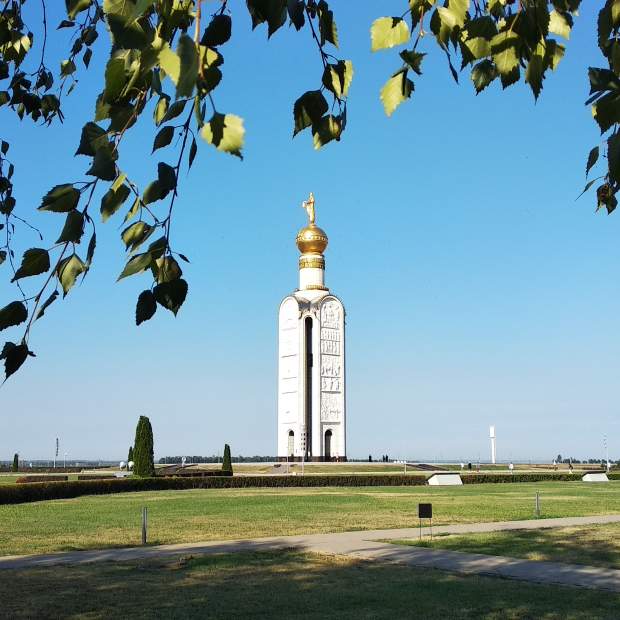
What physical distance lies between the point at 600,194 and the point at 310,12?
1.99 m

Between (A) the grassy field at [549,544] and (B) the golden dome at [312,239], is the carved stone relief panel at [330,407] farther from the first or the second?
(A) the grassy field at [549,544]

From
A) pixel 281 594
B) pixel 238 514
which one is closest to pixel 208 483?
pixel 238 514

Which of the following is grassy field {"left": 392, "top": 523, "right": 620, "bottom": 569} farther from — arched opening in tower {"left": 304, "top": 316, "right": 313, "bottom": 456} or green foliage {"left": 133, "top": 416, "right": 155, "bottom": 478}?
arched opening in tower {"left": 304, "top": 316, "right": 313, "bottom": 456}

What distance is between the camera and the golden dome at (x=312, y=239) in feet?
223

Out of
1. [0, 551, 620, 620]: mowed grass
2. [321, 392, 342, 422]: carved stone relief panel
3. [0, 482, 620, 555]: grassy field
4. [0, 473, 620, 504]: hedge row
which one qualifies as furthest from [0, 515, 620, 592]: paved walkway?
[321, 392, 342, 422]: carved stone relief panel

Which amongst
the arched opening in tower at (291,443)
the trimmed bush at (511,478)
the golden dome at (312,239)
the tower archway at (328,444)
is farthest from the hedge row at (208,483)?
the golden dome at (312,239)

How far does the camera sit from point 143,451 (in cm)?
4172

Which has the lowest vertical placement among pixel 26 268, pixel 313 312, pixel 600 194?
pixel 26 268

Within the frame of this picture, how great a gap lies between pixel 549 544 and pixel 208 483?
89.2 ft

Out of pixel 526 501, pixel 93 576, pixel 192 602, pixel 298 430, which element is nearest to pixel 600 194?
pixel 192 602

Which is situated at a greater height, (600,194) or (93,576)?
(600,194)

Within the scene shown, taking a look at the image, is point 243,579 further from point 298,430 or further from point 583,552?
point 298,430

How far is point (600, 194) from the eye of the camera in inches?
161

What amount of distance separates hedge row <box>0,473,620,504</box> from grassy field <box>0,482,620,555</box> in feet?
5.99
